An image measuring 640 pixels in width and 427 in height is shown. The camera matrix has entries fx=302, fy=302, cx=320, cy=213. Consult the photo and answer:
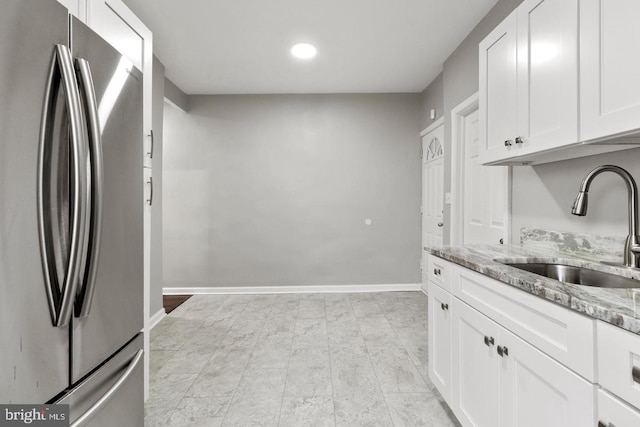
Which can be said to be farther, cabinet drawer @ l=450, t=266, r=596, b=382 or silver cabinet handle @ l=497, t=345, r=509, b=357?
silver cabinet handle @ l=497, t=345, r=509, b=357

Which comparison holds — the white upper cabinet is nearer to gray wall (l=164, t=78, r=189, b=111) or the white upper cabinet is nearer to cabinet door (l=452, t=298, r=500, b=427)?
cabinet door (l=452, t=298, r=500, b=427)

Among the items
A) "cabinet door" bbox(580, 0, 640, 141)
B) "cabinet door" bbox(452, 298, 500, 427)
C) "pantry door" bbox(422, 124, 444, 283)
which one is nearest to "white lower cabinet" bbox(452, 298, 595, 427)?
"cabinet door" bbox(452, 298, 500, 427)

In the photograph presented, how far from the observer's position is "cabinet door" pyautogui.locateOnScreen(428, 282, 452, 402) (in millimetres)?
1593

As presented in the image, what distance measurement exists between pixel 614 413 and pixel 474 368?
647mm

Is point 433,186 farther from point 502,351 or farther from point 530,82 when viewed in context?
point 502,351

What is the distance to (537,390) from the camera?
0.96 meters

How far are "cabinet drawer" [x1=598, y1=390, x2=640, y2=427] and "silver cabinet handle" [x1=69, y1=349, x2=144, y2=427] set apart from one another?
1.33 meters

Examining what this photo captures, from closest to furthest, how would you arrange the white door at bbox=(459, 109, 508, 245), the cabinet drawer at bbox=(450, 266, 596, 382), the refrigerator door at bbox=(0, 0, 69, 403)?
the refrigerator door at bbox=(0, 0, 69, 403)
the cabinet drawer at bbox=(450, 266, 596, 382)
the white door at bbox=(459, 109, 508, 245)

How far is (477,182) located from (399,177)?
4.97ft

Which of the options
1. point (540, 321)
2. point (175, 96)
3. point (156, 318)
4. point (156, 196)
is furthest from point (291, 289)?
point (540, 321)

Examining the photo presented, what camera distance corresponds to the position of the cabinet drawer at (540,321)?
0.79 metres

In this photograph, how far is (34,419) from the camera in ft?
2.31

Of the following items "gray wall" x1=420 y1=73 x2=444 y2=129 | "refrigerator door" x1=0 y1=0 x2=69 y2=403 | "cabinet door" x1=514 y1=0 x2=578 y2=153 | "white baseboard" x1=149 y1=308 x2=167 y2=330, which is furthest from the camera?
"gray wall" x1=420 y1=73 x2=444 y2=129
